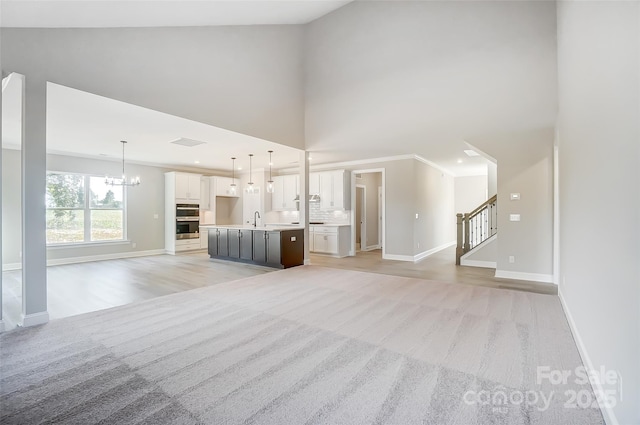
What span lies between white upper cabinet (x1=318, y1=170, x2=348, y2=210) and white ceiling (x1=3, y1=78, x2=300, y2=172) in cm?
123

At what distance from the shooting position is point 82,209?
7242 millimetres

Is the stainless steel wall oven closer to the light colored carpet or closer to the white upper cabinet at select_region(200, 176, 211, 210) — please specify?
the white upper cabinet at select_region(200, 176, 211, 210)

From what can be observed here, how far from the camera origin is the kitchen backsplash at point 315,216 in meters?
8.79

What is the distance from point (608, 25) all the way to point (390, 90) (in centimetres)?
334

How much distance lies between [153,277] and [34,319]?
232cm

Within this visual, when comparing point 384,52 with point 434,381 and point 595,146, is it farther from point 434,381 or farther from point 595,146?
point 434,381

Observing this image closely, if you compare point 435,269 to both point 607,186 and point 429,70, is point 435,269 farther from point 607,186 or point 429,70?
point 607,186

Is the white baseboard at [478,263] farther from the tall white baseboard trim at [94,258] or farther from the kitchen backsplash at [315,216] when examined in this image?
the tall white baseboard trim at [94,258]

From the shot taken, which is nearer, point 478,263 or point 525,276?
point 525,276

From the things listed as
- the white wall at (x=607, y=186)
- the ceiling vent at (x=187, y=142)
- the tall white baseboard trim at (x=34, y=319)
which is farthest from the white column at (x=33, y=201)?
the white wall at (x=607, y=186)

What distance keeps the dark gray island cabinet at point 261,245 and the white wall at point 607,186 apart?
15.6ft

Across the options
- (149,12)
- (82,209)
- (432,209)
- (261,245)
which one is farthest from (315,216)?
(149,12)

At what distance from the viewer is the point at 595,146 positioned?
2.02m

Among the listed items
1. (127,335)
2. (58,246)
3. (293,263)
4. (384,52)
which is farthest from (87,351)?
(58,246)
